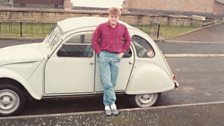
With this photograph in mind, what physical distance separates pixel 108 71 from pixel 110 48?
395 millimetres

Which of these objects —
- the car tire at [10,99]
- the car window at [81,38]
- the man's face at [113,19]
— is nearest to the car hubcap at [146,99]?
the car window at [81,38]

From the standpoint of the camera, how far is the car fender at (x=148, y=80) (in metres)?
6.63

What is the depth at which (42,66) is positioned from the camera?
615 centimetres

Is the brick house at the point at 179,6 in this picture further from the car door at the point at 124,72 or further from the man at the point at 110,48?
the man at the point at 110,48

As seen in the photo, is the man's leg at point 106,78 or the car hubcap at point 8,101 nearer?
the car hubcap at point 8,101

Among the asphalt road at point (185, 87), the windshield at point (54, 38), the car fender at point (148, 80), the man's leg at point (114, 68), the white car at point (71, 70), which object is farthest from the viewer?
the asphalt road at point (185, 87)

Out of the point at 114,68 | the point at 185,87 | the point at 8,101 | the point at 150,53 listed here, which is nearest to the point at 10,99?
the point at 8,101

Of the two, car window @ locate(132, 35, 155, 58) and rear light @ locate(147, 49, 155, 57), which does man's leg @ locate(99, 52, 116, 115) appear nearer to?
car window @ locate(132, 35, 155, 58)

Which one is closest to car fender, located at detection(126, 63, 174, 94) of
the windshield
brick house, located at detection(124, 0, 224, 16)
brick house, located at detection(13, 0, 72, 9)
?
the windshield

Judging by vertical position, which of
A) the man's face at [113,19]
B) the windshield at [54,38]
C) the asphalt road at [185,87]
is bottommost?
the asphalt road at [185,87]

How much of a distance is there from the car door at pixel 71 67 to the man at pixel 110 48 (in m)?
0.27

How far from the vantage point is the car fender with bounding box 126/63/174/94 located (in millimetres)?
6633

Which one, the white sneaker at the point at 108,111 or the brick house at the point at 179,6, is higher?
the brick house at the point at 179,6

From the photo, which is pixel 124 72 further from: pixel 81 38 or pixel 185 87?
pixel 185 87
